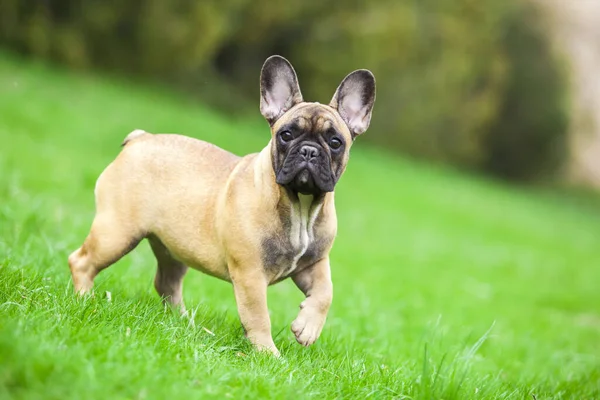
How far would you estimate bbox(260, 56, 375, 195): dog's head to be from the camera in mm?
4234

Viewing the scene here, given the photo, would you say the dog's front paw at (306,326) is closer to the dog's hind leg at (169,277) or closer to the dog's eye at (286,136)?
the dog's eye at (286,136)

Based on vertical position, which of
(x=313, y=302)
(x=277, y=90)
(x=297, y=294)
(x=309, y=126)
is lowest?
(x=297, y=294)

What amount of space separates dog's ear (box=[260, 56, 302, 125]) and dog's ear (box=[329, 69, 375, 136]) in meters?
0.27

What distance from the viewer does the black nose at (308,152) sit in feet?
13.9

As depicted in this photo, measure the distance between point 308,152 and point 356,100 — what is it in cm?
77

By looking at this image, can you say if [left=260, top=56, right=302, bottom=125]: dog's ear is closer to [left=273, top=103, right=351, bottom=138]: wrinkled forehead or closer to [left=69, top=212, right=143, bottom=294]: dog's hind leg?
[left=273, top=103, right=351, bottom=138]: wrinkled forehead

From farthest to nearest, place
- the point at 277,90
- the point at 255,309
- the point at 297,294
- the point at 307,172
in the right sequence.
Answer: the point at 297,294
the point at 277,90
the point at 255,309
the point at 307,172

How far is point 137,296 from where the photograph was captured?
494cm

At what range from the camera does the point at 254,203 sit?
4449 millimetres

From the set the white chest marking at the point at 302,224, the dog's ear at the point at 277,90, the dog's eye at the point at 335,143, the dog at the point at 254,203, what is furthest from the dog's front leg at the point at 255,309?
the dog's ear at the point at 277,90

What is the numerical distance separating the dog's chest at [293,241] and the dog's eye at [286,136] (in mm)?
337

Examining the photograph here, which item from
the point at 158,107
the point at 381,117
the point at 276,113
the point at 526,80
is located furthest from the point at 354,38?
the point at 276,113

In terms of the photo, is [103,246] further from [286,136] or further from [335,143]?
[335,143]

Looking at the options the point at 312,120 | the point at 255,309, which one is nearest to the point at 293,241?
the point at 255,309
